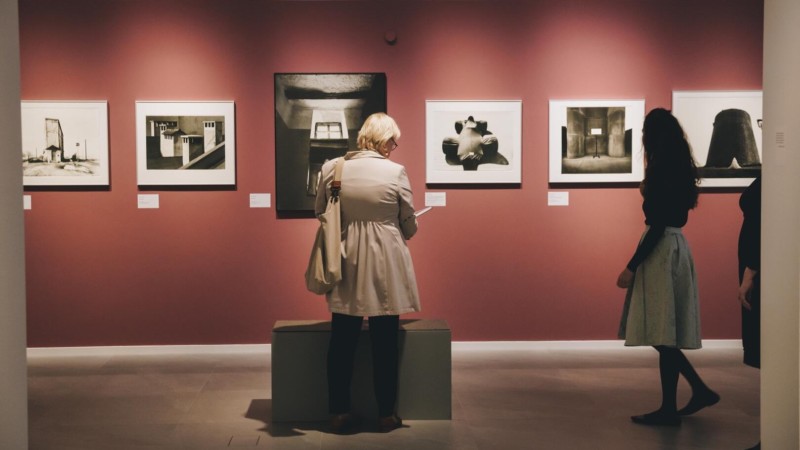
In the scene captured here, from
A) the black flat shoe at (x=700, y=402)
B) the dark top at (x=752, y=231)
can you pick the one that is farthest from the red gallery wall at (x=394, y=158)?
the dark top at (x=752, y=231)

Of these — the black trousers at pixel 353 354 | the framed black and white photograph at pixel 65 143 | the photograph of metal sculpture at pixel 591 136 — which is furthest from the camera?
the photograph of metal sculpture at pixel 591 136

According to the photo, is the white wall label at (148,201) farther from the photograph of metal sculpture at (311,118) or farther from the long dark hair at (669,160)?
the long dark hair at (669,160)

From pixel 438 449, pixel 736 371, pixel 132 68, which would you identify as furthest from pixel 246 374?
pixel 736 371

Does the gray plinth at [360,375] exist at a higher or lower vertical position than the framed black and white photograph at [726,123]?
lower

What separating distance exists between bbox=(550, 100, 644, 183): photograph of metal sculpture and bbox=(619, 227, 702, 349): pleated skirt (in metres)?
2.58

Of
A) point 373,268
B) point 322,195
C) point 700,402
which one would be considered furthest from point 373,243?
point 700,402

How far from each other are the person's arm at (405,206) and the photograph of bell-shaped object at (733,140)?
3.79 meters

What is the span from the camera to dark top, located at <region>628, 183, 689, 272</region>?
4.77 metres

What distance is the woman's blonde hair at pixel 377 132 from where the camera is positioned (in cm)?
486

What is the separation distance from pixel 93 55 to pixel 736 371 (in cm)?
595

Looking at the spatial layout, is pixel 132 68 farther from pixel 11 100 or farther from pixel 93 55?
pixel 11 100

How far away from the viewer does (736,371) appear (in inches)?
256

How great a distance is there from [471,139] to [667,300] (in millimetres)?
2970

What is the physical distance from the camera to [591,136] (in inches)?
290
